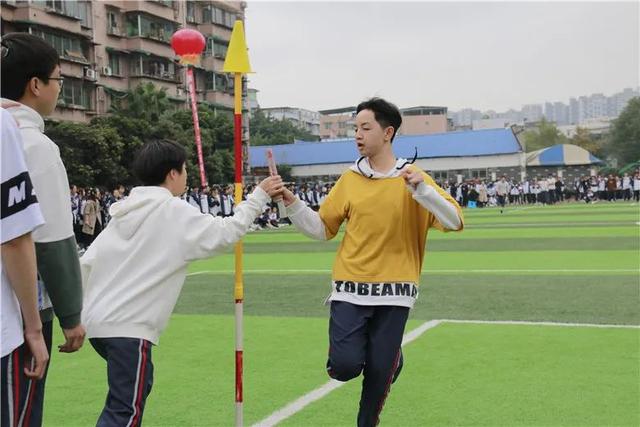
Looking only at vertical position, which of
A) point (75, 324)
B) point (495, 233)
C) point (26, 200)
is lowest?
point (495, 233)

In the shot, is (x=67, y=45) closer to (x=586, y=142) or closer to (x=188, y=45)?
(x=188, y=45)

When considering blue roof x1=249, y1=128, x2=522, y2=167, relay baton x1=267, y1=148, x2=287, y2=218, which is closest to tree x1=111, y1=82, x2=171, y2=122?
blue roof x1=249, y1=128, x2=522, y2=167

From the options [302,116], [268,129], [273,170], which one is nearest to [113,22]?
[268,129]

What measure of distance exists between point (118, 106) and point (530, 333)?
137 ft

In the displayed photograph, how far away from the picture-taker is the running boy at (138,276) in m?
3.68

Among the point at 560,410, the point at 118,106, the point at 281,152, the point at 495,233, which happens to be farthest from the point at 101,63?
the point at 560,410

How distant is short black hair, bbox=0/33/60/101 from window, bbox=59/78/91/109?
43333 millimetres

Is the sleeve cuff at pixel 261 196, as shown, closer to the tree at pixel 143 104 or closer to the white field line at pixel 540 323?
the white field line at pixel 540 323

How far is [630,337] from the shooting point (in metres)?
7.30

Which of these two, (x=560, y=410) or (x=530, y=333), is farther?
(x=530, y=333)

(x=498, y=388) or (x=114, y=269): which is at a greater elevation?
(x=114, y=269)

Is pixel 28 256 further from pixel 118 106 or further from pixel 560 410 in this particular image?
pixel 118 106

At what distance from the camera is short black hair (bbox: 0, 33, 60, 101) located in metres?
3.07

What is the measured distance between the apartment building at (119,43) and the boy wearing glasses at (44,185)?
126 ft
